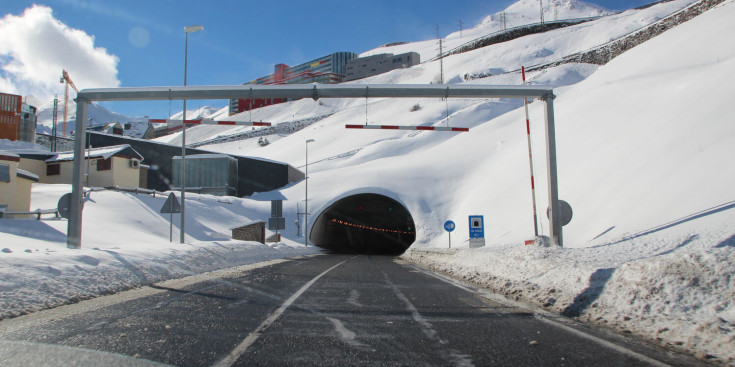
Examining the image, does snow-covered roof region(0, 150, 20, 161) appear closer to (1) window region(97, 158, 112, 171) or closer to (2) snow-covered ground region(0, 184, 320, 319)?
(2) snow-covered ground region(0, 184, 320, 319)

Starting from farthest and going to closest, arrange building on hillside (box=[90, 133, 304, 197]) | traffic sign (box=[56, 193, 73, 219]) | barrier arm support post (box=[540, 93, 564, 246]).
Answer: building on hillside (box=[90, 133, 304, 197]), barrier arm support post (box=[540, 93, 564, 246]), traffic sign (box=[56, 193, 73, 219])

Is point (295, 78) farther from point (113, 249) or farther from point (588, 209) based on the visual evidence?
point (113, 249)

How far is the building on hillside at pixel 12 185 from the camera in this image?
1000 inches

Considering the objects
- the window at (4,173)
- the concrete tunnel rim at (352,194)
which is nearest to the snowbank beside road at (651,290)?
the window at (4,173)

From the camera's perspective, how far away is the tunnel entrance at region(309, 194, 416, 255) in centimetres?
4819

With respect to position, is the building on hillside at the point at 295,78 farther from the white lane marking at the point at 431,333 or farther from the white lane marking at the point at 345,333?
the white lane marking at the point at 345,333

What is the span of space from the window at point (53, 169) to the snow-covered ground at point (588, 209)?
8.79m

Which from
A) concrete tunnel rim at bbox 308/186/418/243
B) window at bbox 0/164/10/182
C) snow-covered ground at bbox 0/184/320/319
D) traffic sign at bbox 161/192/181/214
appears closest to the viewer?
snow-covered ground at bbox 0/184/320/319

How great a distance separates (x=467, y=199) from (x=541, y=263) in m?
26.6

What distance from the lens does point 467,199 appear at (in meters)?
36.0

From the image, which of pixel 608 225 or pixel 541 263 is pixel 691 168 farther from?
pixel 541 263

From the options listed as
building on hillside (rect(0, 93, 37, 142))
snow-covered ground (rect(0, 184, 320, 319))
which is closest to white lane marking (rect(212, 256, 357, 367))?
snow-covered ground (rect(0, 184, 320, 319))

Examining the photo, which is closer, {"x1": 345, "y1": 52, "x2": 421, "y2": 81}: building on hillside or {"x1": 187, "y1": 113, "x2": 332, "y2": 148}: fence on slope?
{"x1": 187, "y1": 113, "x2": 332, "y2": 148}: fence on slope

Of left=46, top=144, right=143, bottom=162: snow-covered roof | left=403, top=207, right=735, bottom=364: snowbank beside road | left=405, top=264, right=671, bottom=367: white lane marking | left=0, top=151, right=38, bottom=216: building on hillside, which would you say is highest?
left=46, top=144, right=143, bottom=162: snow-covered roof
